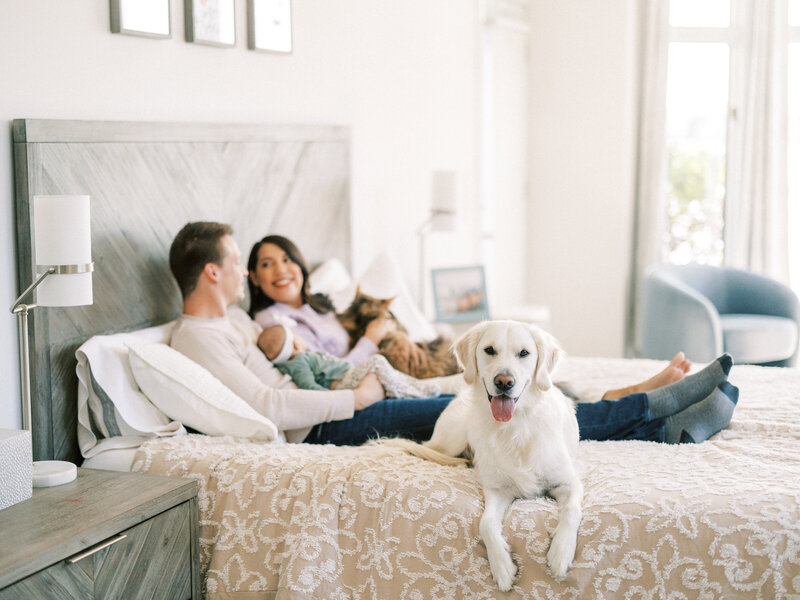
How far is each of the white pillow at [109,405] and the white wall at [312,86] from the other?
0.55 feet

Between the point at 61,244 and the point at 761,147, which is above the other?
the point at 761,147

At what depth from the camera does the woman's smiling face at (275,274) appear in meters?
3.01

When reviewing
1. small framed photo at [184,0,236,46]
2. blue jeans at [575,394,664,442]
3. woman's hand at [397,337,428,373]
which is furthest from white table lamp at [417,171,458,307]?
blue jeans at [575,394,664,442]

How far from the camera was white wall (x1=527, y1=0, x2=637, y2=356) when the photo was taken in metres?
5.64

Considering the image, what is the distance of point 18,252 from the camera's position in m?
2.19

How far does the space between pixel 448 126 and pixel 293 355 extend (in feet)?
7.70

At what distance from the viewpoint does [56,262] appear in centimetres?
194

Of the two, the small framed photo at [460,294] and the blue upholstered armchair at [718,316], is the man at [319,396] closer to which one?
the small framed photo at [460,294]

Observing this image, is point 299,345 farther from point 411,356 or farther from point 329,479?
point 329,479

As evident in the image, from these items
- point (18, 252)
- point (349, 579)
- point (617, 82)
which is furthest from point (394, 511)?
point (617, 82)

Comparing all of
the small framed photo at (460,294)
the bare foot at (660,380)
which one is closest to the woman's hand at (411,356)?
the bare foot at (660,380)

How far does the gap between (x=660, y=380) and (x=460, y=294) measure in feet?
6.24

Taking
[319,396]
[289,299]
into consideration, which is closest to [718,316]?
[289,299]

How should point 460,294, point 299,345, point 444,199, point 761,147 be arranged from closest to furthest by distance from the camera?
point 299,345
point 444,199
point 460,294
point 761,147
